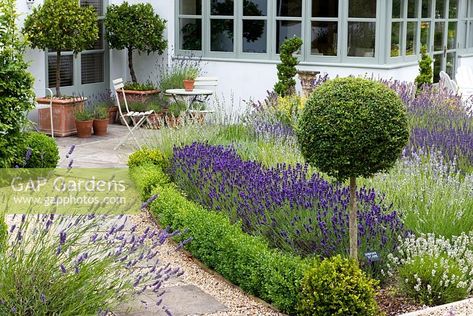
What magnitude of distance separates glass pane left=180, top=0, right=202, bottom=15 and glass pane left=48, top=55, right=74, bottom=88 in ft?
7.60

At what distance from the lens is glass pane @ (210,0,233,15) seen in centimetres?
1466

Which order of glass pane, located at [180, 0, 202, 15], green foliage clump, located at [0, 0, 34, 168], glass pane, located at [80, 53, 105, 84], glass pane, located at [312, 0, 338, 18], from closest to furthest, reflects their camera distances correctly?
green foliage clump, located at [0, 0, 34, 168]
glass pane, located at [312, 0, 338, 18]
glass pane, located at [80, 53, 105, 84]
glass pane, located at [180, 0, 202, 15]

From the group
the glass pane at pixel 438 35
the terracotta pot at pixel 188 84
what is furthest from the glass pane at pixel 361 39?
the terracotta pot at pixel 188 84

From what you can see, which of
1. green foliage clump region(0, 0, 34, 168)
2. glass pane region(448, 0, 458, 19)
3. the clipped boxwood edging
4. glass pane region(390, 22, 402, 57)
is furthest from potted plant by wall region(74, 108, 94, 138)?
glass pane region(448, 0, 458, 19)

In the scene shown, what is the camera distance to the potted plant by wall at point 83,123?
12898 millimetres

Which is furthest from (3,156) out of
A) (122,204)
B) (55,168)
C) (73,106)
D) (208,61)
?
(208,61)

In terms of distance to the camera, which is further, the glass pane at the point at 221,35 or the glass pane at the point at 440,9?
the glass pane at the point at 440,9

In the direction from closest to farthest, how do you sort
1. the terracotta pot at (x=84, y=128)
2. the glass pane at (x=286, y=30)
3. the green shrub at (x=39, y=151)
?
the green shrub at (x=39, y=151), the terracotta pot at (x=84, y=128), the glass pane at (x=286, y=30)

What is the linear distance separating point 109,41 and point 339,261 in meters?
9.90

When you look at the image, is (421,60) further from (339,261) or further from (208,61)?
(339,261)

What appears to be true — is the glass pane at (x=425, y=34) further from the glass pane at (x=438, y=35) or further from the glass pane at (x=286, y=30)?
the glass pane at (x=286, y=30)

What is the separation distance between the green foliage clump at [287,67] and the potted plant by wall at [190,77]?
1.37m

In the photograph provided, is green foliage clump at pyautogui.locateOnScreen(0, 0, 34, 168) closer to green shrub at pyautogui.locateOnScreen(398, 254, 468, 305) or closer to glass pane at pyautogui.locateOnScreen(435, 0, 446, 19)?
green shrub at pyautogui.locateOnScreen(398, 254, 468, 305)

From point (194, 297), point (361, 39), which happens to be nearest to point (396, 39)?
point (361, 39)
